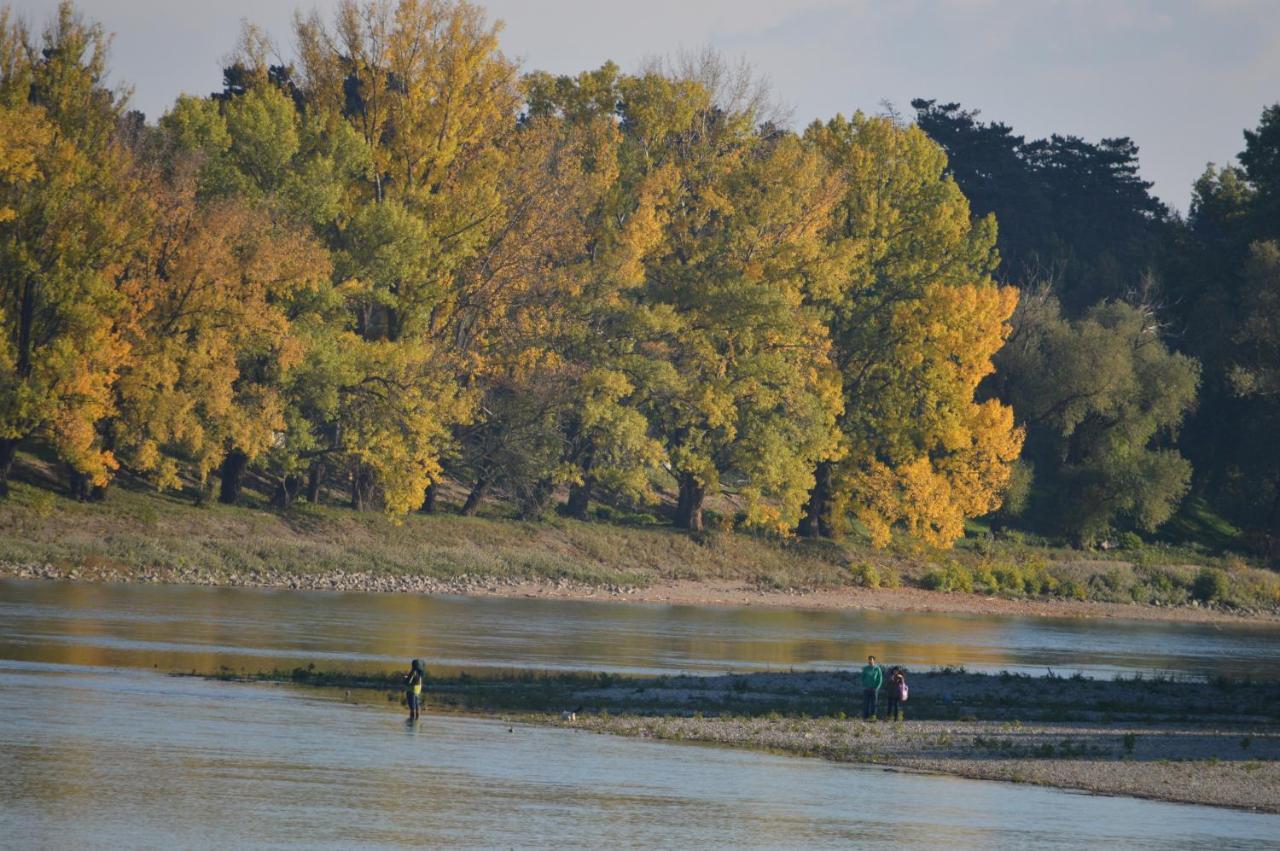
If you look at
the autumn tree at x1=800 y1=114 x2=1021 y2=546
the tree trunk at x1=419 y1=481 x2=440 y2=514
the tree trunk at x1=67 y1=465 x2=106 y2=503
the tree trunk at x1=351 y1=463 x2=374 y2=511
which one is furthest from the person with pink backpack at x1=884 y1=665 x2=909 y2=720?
the autumn tree at x1=800 y1=114 x2=1021 y2=546

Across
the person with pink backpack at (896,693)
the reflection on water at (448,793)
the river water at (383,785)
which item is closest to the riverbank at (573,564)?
the river water at (383,785)

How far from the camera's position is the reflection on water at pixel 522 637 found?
44625 mm

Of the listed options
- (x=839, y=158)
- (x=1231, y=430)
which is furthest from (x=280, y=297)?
(x=1231, y=430)

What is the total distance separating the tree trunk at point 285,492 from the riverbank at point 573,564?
2.23 ft

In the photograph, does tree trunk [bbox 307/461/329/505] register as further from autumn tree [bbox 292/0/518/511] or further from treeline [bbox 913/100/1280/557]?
treeline [bbox 913/100/1280/557]

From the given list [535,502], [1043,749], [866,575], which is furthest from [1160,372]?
[1043,749]

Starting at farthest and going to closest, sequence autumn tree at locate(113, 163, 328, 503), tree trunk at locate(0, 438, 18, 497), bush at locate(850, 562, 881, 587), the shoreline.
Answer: bush at locate(850, 562, 881, 587) → autumn tree at locate(113, 163, 328, 503) → tree trunk at locate(0, 438, 18, 497) → the shoreline

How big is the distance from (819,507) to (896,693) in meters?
52.8

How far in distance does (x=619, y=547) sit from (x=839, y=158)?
2245cm

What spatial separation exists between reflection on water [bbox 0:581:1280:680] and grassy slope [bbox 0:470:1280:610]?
3649 mm

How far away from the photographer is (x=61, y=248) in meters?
64.1

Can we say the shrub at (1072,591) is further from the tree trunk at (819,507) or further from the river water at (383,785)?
the river water at (383,785)

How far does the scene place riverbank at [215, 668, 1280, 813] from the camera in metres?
33.2

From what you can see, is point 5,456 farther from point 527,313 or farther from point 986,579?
point 986,579
